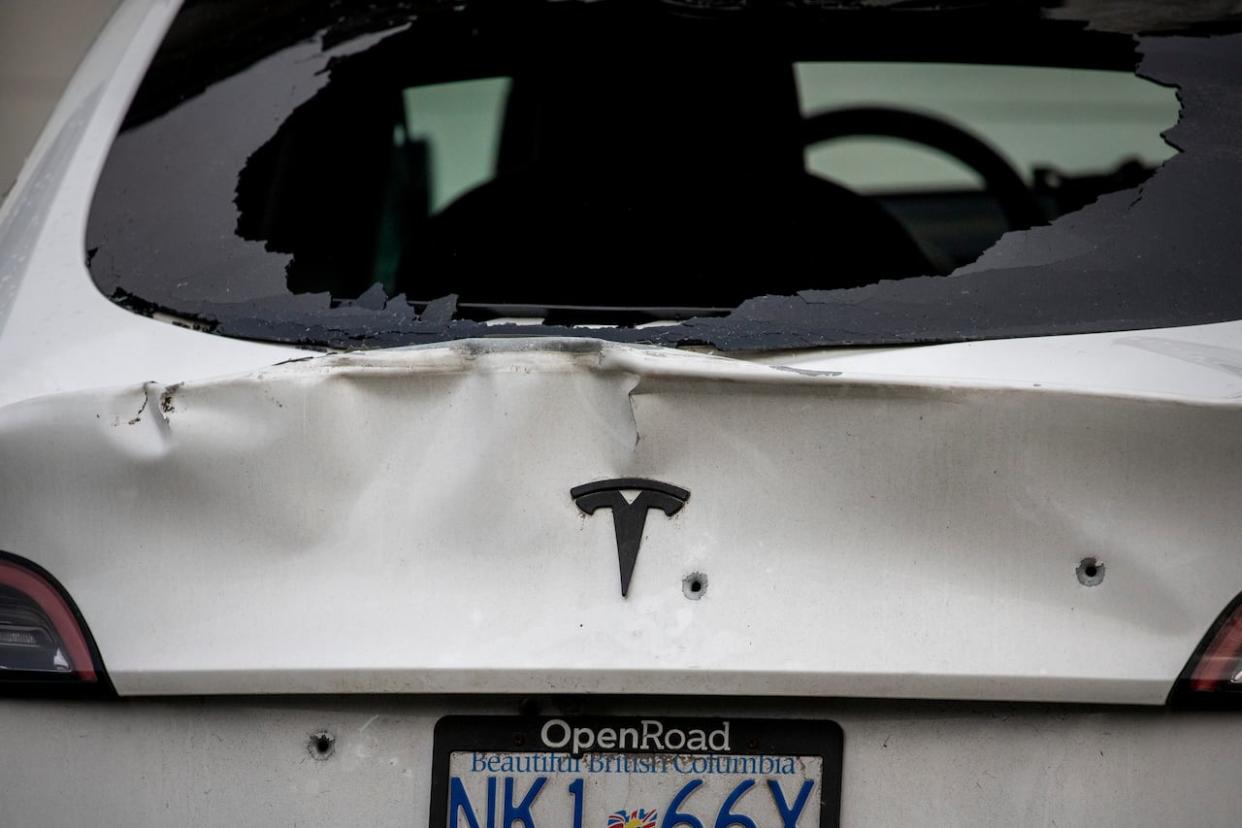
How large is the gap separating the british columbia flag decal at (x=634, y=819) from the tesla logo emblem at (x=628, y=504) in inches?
9.5

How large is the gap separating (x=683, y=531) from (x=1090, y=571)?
1.40ft

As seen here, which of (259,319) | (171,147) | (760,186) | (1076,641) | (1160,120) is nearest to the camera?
(1076,641)

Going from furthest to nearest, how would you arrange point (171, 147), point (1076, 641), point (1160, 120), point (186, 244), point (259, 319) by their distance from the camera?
point (1160, 120) < point (171, 147) < point (186, 244) < point (259, 319) < point (1076, 641)

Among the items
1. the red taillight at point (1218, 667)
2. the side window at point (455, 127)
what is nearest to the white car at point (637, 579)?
the red taillight at point (1218, 667)

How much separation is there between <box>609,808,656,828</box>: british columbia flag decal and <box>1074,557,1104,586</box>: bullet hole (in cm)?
51

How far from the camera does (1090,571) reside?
1.46 metres

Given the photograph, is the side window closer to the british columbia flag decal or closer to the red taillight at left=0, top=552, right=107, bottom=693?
the red taillight at left=0, top=552, right=107, bottom=693

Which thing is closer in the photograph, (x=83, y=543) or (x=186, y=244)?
(x=83, y=543)

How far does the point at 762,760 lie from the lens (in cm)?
150

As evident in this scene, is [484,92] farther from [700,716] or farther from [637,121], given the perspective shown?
[700,716]

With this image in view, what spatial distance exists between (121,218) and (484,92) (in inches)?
38.2

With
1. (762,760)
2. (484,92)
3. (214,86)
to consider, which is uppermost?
(484,92)

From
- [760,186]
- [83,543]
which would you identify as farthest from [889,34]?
[83,543]

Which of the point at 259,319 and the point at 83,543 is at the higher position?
the point at 259,319
